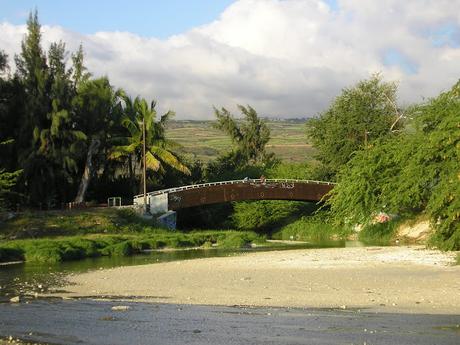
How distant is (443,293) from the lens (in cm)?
2003

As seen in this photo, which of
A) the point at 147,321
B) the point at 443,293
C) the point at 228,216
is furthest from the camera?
the point at 228,216

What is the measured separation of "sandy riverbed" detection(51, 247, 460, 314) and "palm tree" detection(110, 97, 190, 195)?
3380 cm

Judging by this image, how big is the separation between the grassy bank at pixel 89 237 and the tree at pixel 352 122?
25.3 m

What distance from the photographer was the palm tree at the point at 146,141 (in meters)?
68.2

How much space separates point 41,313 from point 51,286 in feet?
23.5

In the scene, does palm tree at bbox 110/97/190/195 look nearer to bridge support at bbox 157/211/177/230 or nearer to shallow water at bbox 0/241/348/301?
bridge support at bbox 157/211/177/230

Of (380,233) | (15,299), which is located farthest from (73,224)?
(15,299)

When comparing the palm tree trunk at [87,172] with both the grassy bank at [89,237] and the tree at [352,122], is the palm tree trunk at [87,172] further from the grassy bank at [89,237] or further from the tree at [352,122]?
the tree at [352,122]

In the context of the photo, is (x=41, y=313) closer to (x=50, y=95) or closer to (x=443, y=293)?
(x=443, y=293)

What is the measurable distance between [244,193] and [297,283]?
42953 millimetres

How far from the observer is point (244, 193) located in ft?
220

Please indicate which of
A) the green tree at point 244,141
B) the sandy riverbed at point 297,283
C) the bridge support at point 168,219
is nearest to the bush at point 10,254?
the sandy riverbed at point 297,283

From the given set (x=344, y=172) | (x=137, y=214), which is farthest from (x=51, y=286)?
(x=137, y=214)

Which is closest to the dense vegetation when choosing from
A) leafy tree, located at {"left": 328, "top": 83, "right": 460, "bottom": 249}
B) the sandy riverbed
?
leafy tree, located at {"left": 328, "top": 83, "right": 460, "bottom": 249}
